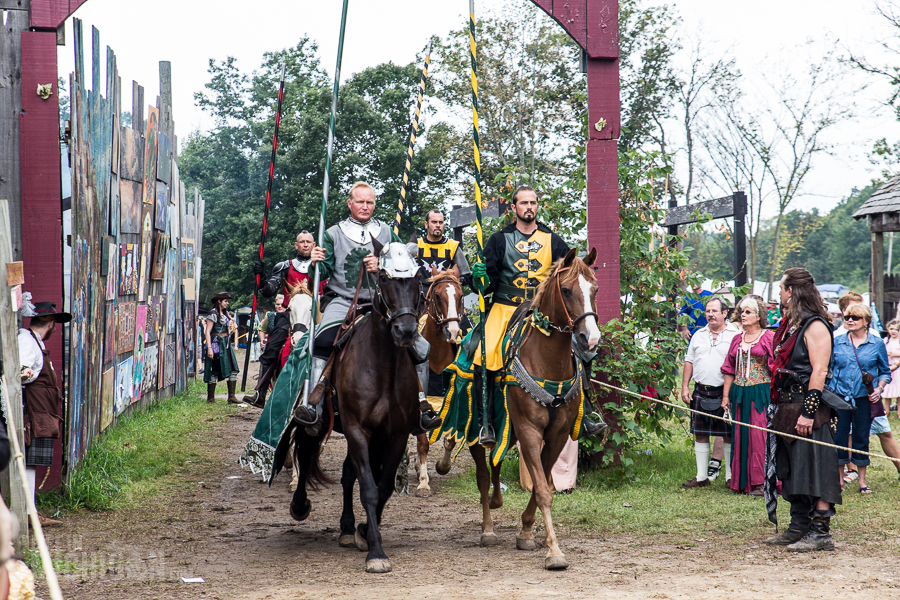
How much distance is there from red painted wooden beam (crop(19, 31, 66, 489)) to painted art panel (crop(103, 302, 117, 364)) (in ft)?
6.66

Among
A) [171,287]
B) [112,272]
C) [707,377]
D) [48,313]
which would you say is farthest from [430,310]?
[171,287]

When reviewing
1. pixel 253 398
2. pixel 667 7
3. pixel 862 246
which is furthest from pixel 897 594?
pixel 862 246

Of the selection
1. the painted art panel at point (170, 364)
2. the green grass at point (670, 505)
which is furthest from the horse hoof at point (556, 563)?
the painted art panel at point (170, 364)

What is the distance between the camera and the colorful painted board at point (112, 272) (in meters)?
9.44

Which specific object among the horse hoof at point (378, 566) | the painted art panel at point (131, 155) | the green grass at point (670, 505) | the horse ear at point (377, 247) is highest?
the painted art panel at point (131, 155)

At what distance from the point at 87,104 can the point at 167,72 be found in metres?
8.90

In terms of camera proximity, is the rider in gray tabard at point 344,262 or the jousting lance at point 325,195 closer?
the jousting lance at point 325,195

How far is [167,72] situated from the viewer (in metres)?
16.7

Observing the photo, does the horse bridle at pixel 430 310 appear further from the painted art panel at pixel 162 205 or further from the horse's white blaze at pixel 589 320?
the painted art panel at pixel 162 205

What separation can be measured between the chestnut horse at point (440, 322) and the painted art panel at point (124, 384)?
4.21m

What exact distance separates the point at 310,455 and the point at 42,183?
131 inches

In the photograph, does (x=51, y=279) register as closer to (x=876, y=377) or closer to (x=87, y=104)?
(x=87, y=104)

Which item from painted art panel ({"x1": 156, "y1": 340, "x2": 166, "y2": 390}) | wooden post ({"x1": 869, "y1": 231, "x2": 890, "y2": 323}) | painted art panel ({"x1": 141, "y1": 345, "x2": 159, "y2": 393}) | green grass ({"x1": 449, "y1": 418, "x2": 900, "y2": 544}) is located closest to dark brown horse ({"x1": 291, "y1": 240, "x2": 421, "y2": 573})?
green grass ({"x1": 449, "y1": 418, "x2": 900, "y2": 544})

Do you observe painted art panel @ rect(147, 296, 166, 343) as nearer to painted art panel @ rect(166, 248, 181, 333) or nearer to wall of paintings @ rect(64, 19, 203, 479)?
wall of paintings @ rect(64, 19, 203, 479)
